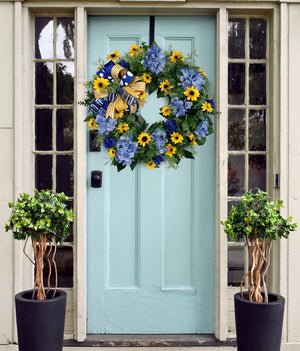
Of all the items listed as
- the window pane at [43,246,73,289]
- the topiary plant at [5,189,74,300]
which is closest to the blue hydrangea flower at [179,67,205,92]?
the topiary plant at [5,189,74,300]

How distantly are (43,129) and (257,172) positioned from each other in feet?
4.99

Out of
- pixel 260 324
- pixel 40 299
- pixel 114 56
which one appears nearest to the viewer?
pixel 260 324

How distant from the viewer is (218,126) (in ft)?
9.63

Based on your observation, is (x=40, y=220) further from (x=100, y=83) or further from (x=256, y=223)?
(x=256, y=223)

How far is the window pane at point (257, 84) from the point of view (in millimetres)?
3008

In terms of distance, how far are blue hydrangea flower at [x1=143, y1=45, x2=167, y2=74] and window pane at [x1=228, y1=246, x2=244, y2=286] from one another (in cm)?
132

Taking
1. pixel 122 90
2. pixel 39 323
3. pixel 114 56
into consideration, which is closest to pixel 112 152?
pixel 122 90

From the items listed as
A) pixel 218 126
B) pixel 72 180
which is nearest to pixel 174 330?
pixel 72 180

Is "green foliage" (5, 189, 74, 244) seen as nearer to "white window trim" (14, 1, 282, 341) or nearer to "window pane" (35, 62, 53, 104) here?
"white window trim" (14, 1, 282, 341)

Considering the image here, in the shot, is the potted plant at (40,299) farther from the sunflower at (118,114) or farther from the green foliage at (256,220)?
the green foliage at (256,220)

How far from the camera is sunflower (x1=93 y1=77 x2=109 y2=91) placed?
9.66ft

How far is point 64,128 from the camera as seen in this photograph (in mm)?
3006

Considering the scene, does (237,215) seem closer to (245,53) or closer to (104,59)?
(245,53)

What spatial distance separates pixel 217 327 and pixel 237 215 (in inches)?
36.3
